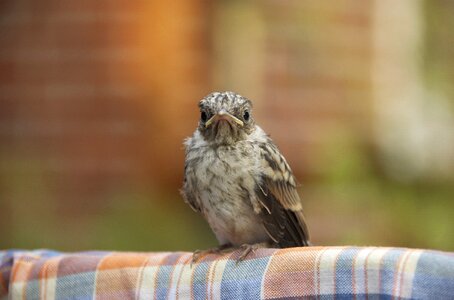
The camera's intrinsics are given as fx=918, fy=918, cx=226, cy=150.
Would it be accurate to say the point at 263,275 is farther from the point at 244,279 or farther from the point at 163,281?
the point at 163,281

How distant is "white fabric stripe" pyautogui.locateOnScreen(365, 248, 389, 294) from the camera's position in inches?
82.9

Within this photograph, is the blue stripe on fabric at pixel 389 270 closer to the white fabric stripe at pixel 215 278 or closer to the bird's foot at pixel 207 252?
the white fabric stripe at pixel 215 278

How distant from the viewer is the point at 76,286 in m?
2.69

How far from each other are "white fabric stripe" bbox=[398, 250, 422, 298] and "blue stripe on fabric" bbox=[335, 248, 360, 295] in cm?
14

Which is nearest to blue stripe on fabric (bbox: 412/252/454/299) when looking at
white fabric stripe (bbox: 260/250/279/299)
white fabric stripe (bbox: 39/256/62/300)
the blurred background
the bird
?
white fabric stripe (bbox: 260/250/279/299)

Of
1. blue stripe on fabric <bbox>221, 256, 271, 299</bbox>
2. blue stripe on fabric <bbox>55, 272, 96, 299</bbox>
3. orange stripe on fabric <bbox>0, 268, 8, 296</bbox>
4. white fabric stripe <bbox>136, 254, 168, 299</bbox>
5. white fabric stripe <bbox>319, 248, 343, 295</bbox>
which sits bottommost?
orange stripe on fabric <bbox>0, 268, 8, 296</bbox>

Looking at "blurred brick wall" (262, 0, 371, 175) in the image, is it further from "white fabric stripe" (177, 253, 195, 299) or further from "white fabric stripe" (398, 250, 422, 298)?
"white fabric stripe" (398, 250, 422, 298)

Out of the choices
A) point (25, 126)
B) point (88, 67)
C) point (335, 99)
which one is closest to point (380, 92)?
point (335, 99)

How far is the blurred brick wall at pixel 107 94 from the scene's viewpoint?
435 centimetres

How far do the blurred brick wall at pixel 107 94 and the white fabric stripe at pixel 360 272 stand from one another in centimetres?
220

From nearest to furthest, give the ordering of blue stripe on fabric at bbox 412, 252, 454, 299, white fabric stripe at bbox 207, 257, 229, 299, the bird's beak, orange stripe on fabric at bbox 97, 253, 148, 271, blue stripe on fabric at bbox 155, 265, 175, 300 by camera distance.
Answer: blue stripe on fabric at bbox 412, 252, 454, 299 < white fabric stripe at bbox 207, 257, 229, 299 < blue stripe on fabric at bbox 155, 265, 175, 300 < orange stripe on fabric at bbox 97, 253, 148, 271 < the bird's beak

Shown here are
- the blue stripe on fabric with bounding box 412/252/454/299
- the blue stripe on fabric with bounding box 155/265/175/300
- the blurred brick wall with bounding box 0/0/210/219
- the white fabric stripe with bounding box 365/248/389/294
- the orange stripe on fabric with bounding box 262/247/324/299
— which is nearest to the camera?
the blue stripe on fabric with bounding box 412/252/454/299

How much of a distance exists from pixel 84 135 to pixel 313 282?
94.7 inches

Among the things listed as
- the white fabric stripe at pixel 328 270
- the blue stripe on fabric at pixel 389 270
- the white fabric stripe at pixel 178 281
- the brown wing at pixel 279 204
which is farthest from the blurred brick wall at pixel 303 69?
the blue stripe on fabric at pixel 389 270
